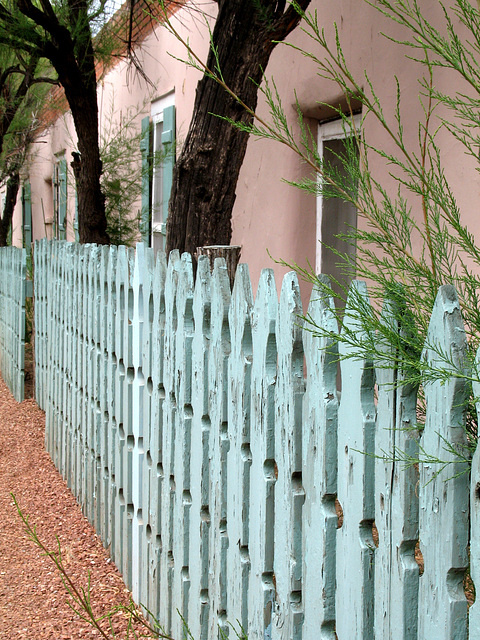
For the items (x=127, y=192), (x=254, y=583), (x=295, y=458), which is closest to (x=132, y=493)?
(x=254, y=583)

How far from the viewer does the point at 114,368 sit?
360cm

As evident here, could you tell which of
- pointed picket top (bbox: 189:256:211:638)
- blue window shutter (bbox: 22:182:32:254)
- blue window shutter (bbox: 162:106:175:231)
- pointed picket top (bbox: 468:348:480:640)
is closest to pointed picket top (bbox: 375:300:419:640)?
pointed picket top (bbox: 468:348:480:640)

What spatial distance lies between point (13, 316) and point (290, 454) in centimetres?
621

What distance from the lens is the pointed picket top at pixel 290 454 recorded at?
1853mm

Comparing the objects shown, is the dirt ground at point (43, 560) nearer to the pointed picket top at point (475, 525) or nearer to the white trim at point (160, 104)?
the pointed picket top at point (475, 525)

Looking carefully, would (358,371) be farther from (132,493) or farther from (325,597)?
(132,493)

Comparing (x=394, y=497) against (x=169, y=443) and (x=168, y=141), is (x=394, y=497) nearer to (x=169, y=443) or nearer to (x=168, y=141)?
(x=169, y=443)

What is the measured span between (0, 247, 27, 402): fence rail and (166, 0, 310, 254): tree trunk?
11.6 feet

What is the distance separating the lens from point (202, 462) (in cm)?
246

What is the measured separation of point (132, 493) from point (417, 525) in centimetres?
201

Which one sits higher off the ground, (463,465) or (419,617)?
(463,465)

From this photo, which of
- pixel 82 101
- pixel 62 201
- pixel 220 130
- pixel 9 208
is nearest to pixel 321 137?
pixel 220 130

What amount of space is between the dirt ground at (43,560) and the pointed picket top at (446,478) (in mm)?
1889

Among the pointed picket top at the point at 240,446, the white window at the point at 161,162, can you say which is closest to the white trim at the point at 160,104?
the white window at the point at 161,162
